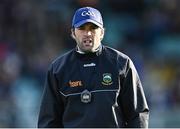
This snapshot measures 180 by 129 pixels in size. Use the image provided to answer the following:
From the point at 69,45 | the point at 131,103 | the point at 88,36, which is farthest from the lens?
A: the point at 69,45

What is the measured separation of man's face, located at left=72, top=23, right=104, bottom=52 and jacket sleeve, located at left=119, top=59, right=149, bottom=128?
322 millimetres

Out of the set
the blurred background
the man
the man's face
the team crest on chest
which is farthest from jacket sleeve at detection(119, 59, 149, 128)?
the blurred background

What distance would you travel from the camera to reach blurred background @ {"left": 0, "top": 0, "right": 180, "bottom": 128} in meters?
13.8

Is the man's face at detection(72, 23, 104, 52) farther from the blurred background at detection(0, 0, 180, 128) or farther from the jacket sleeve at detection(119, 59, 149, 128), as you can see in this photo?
the blurred background at detection(0, 0, 180, 128)

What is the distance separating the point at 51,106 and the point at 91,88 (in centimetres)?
37

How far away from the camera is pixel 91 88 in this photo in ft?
20.6

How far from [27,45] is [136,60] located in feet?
7.78

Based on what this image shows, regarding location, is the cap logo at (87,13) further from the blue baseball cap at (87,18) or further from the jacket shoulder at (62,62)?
the jacket shoulder at (62,62)

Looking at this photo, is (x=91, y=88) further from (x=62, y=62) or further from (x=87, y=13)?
(x=87, y=13)

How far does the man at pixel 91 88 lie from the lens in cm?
623

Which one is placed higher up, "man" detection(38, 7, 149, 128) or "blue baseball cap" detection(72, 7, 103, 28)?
"blue baseball cap" detection(72, 7, 103, 28)

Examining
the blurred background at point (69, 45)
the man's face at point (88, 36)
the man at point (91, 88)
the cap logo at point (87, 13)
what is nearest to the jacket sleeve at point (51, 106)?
the man at point (91, 88)

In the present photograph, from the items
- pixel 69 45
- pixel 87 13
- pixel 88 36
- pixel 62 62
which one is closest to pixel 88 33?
pixel 88 36

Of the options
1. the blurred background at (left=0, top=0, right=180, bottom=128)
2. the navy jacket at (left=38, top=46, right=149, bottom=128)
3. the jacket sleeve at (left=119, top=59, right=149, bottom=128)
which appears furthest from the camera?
the blurred background at (left=0, top=0, right=180, bottom=128)
